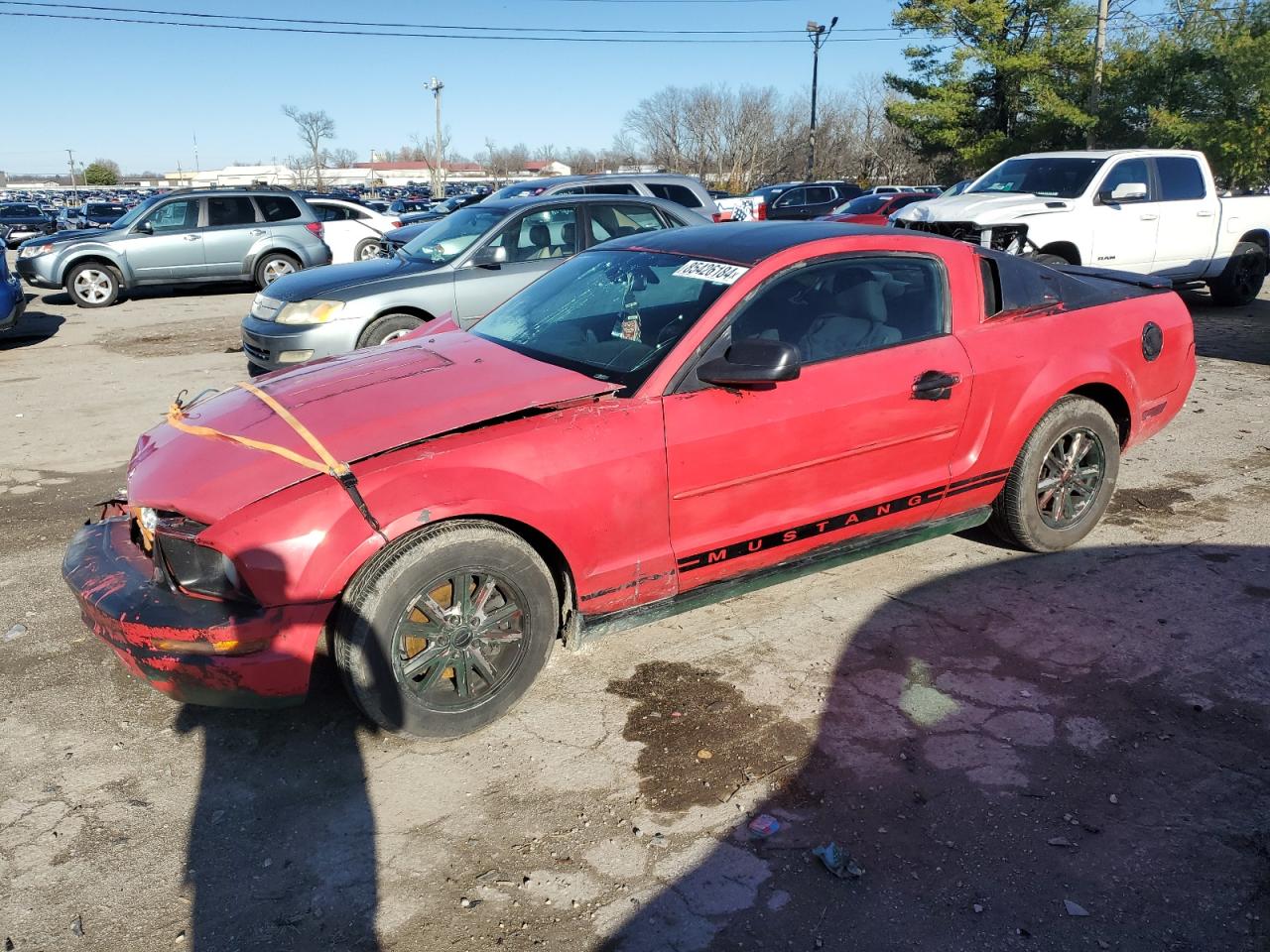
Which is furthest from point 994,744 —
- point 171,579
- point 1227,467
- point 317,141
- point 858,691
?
point 317,141

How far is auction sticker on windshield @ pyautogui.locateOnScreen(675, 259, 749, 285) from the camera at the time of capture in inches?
147

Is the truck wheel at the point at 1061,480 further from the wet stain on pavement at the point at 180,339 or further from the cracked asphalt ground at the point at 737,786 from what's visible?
the wet stain on pavement at the point at 180,339

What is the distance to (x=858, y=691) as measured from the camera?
11.7 feet

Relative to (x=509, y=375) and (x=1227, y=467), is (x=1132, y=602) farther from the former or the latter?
(x=509, y=375)

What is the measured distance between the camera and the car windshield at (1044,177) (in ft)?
34.0

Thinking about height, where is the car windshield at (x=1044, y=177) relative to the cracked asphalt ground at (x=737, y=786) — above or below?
above

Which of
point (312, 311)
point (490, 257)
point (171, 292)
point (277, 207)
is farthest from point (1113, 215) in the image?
point (171, 292)

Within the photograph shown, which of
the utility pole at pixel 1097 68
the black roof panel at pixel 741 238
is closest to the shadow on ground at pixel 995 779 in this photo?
the black roof panel at pixel 741 238

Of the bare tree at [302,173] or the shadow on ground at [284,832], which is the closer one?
the shadow on ground at [284,832]

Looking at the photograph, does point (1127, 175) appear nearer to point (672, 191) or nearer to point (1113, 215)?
point (1113, 215)

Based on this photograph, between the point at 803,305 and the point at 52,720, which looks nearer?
the point at 52,720

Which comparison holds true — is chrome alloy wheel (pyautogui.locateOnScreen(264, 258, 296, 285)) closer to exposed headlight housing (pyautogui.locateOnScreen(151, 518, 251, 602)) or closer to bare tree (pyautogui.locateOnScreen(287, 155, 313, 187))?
exposed headlight housing (pyautogui.locateOnScreen(151, 518, 251, 602))

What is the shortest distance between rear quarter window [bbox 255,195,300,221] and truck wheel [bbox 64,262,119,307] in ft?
8.37

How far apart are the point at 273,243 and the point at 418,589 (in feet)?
47.2
